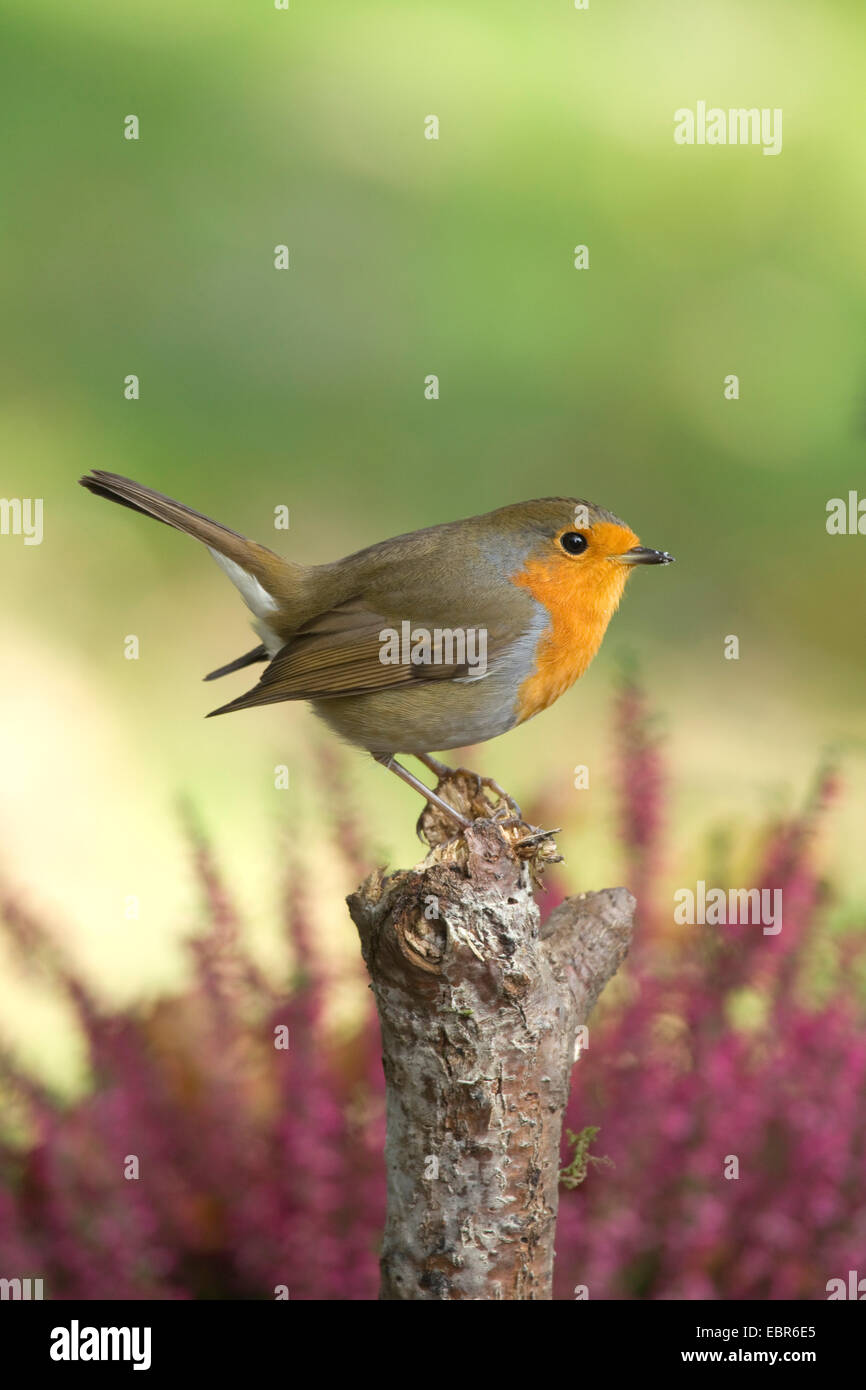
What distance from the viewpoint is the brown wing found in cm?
229

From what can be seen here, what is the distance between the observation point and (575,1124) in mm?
2496

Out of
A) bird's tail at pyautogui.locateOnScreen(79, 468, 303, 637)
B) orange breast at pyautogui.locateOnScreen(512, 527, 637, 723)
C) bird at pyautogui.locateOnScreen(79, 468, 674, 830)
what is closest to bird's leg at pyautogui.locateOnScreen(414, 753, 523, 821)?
bird at pyautogui.locateOnScreen(79, 468, 674, 830)

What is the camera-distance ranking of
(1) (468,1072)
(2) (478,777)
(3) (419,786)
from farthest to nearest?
(2) (478,777), (3) (419,786), (1) (468,1072)

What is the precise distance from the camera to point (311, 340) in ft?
17.9

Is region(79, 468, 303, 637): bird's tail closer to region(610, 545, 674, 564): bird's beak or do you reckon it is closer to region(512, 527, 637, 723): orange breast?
region(512, 527, 637, 723): orange breast

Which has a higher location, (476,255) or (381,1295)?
(476,255)

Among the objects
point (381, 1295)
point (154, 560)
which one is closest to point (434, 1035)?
point (381, 1295)

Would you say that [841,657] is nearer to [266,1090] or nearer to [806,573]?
[806,573]

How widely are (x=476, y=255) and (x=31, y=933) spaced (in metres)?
3.89

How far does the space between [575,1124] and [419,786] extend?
697 mm

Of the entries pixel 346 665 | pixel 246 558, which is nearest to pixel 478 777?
pixel 346 665

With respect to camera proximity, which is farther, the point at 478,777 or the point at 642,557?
the point at 478,777

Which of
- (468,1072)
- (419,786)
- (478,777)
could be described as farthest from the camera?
(478,777)

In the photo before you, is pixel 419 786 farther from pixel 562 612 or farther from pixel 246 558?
pixel 246 558
